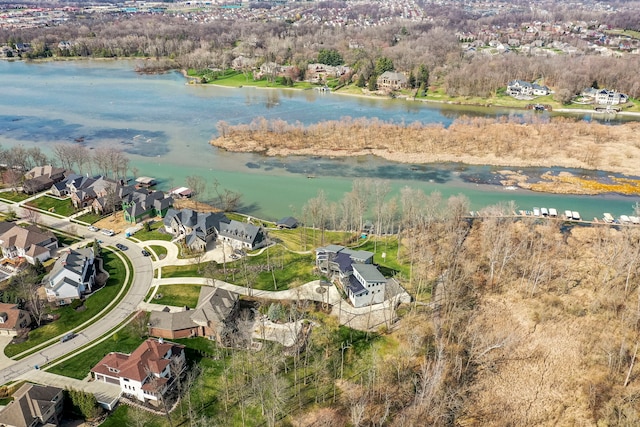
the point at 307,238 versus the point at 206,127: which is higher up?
the point at 206,127

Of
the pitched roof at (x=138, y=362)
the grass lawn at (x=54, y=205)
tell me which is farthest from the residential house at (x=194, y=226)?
the pitched roof at (x=138, y=362)

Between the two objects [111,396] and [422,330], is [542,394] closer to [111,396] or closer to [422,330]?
[422,330]

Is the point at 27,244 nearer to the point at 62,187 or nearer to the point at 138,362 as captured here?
the point at 62,187

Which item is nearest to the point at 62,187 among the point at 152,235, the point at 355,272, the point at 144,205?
the point at 144,205

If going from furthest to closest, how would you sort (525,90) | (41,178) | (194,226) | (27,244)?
(525,90) → (41,178) → (194,226) → (27,244)

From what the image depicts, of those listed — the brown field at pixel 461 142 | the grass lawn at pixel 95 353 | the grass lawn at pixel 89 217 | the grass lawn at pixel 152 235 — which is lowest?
the grass lawn at pixel 95 353

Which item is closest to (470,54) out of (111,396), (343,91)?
(343,91)

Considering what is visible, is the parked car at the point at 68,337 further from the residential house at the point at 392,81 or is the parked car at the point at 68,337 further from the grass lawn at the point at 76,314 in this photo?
the residential house at the point at 392,81
